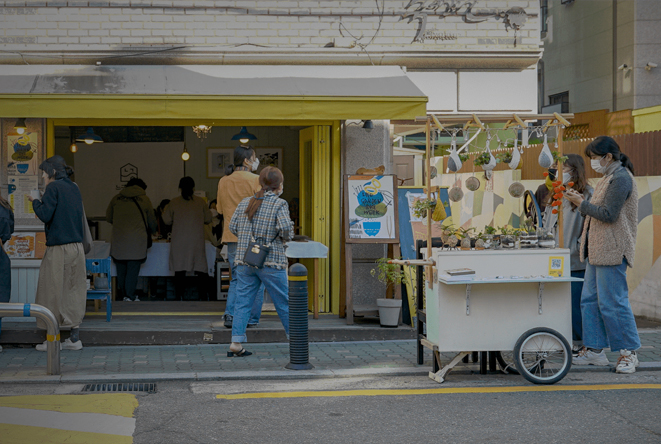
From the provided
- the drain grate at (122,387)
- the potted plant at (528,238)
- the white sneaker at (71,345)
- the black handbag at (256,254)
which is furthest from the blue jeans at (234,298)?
the potted plant at (528,238)

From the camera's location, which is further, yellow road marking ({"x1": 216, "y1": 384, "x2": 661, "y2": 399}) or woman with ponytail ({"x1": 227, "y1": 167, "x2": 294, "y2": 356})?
woman with ponytail ({"x1": 227, "y1": 167, "x2": 294, "y2": 356})

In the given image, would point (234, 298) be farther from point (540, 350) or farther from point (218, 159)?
point (218, 159)

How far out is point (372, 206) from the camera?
9000 mm

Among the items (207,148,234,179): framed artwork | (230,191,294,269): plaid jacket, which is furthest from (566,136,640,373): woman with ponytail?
(207,148,234,179): framed artwork

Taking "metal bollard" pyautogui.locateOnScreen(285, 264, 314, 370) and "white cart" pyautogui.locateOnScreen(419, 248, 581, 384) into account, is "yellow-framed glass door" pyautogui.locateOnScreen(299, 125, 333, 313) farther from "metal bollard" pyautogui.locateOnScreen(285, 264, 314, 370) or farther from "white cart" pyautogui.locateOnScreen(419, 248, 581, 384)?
"white cart" pyautogui.locateOnScreen(419, 248, 581, 384)

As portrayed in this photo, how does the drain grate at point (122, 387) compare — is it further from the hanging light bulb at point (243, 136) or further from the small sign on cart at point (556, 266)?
the hanging light bulb at point (243, 136)

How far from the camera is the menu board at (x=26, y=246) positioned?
8.81 metres

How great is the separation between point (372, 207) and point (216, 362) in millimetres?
2810

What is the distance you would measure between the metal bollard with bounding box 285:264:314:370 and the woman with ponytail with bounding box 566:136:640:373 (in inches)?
98.0

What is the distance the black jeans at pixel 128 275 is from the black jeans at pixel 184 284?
621 millimetres

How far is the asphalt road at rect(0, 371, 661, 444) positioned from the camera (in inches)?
192

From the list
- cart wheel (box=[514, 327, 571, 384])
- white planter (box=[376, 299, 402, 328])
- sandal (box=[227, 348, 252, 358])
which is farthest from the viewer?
white planter (box=[376, 299, 402, 328])

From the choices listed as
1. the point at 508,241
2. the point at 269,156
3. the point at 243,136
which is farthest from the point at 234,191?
the point at 269,156

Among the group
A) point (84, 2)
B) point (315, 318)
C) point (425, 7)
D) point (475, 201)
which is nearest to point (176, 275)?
point (315, 318)
